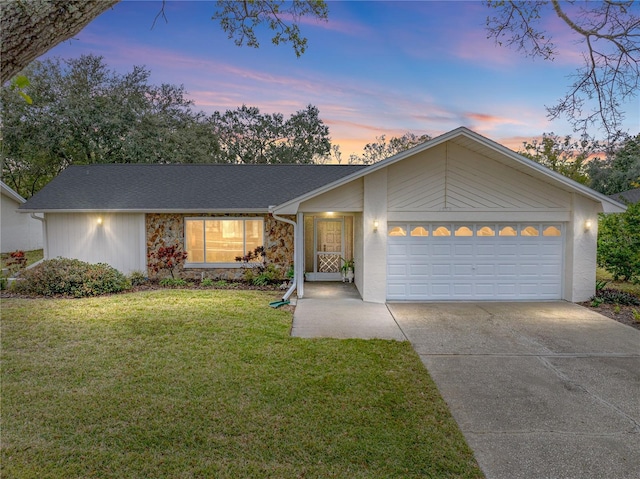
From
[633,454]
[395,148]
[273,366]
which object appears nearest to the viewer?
[633,454]

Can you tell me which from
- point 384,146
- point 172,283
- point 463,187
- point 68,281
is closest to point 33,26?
point 463,187

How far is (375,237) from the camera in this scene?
9617 mm

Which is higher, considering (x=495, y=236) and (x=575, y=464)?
(x=495, y=236)

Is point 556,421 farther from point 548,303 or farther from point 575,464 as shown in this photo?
point 548,303

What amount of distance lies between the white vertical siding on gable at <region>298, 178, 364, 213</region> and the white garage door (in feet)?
3.57

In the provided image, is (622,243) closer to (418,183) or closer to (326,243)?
(418,183)

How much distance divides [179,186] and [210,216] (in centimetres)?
201

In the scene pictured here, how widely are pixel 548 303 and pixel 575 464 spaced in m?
7.21

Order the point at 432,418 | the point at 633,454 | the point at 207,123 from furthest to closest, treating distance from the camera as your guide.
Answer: the point at 207,123, the point at 432,418, the point at 633,454

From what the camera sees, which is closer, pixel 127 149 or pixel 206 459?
pixel 206 459

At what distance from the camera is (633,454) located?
11.7ft

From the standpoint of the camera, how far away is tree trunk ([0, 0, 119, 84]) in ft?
4.99

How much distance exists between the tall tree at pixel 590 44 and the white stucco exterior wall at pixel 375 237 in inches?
157

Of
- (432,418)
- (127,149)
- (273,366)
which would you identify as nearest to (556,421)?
(432,418)
